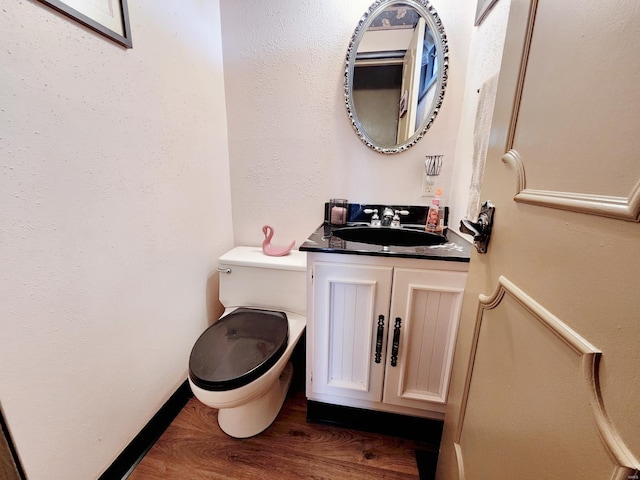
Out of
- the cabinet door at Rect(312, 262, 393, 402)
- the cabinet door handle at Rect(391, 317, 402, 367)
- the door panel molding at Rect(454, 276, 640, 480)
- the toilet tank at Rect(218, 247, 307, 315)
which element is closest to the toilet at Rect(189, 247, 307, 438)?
the toilet tank at Rect(218, 247, 307, 315)

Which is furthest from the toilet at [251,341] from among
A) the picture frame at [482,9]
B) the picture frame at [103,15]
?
the picture frame at [482,9]

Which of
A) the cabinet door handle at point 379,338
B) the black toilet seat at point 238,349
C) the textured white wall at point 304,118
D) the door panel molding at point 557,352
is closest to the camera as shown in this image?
the door panel molding at point 557,352

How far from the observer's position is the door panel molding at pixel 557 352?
293 millimetres

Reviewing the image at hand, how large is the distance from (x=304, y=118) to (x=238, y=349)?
3.78 ft

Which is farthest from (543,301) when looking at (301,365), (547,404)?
(301,365)

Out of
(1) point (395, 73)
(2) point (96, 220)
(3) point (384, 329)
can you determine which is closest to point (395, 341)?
(3) point (384, 329)

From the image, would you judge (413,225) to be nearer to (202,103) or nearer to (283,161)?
(283,161)

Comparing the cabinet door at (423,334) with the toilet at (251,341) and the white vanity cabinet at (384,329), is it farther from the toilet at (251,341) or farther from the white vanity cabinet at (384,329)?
the toilet at (251,341)

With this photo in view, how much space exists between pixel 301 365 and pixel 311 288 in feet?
2.49

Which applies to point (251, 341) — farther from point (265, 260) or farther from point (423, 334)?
point (423, 334)

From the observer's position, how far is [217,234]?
151 centimetres

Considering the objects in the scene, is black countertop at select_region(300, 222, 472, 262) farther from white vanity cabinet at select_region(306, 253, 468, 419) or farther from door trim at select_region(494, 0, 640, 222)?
door trim at select_region(494, 0, 640, 222)

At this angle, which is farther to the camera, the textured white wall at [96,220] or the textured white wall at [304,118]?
→ the textured white wall at [304,118]

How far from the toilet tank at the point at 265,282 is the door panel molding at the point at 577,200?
944mm
